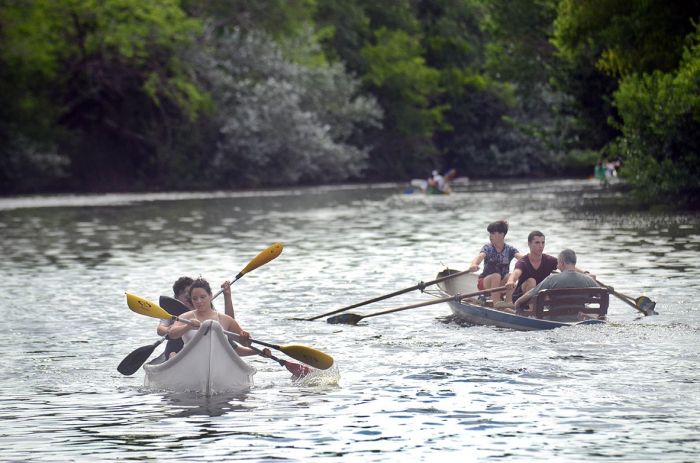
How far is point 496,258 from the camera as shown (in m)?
17.5

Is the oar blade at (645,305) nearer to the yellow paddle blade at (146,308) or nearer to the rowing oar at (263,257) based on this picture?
the rowing oar at (263,257)

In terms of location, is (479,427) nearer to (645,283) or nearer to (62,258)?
(645,283)

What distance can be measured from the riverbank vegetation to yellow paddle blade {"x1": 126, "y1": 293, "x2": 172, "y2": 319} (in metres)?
30.4

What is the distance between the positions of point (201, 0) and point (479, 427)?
6046cm

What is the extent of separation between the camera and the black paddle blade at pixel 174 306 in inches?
523

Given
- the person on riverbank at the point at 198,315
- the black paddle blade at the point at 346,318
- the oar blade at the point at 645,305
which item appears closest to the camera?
the person on riverbank at the point at 198,315

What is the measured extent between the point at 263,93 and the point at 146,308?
52406 millimetres

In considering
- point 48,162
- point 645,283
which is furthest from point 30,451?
point 48,162

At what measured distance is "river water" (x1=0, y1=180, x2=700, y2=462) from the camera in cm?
1005

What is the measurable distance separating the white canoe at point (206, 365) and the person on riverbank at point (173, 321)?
0.71 meters

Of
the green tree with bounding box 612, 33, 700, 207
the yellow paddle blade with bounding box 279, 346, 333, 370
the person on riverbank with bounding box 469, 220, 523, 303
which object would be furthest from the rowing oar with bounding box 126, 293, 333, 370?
the green tree with bounding box 612, 33, 700, 207

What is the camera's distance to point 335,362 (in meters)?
14.1

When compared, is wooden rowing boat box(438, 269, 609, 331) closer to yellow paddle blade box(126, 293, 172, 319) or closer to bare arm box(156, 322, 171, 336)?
bare arm box(156, 322, 171, 336)

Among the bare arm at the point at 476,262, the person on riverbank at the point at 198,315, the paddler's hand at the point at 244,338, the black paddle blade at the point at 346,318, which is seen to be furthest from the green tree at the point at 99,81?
the paddler's hand at the point at 244,338
